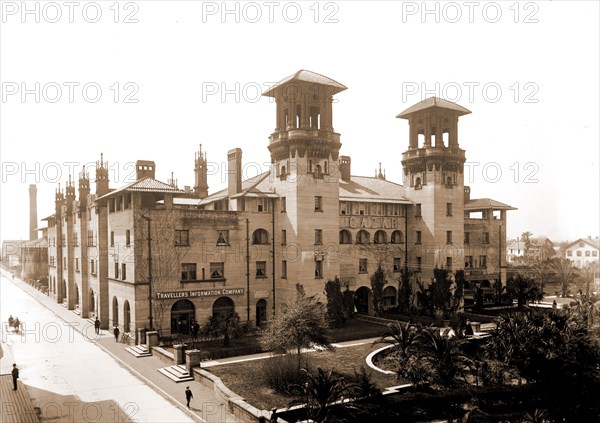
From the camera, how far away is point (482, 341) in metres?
37.7

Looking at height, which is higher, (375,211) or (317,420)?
(375,211)

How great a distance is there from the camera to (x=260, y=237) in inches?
1874

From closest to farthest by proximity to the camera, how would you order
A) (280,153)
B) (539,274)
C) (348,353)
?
(348,353), (280,153), (539,274)

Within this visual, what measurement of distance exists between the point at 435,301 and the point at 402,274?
16.7 feet

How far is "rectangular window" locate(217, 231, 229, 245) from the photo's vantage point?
45.2m

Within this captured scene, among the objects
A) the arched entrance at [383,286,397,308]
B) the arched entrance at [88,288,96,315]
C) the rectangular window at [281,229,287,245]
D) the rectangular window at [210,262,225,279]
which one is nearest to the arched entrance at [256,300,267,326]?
the rectangular window at [210,262,225,279]

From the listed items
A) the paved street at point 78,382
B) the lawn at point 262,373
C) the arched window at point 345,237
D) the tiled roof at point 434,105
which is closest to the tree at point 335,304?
the arched window at point 345,237

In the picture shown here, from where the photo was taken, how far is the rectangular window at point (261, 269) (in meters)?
47.2

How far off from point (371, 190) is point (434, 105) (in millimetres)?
12397

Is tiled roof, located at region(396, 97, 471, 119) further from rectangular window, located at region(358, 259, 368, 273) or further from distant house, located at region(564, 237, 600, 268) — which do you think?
distant house, located at region(564, 237, 600, 268)

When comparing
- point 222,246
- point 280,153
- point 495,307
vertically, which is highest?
point 280,153

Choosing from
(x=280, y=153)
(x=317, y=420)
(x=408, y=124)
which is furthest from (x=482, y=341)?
(x=408, y=124)

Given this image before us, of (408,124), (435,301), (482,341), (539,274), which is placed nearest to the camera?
(482,341)

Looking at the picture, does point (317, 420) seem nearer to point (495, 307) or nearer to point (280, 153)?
point (280, 153)
